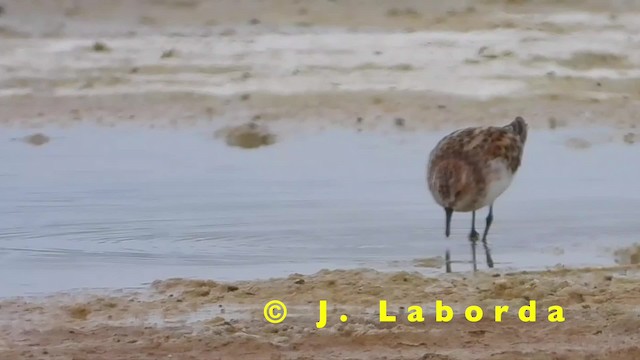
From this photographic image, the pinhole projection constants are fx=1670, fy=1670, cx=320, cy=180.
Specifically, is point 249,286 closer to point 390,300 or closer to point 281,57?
point 390,300

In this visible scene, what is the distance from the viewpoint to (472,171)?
9922 millimetres

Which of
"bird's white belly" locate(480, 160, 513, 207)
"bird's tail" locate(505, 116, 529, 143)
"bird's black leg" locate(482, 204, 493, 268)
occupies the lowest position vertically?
"bird's black leg" locate(482, 204, 493, 268)

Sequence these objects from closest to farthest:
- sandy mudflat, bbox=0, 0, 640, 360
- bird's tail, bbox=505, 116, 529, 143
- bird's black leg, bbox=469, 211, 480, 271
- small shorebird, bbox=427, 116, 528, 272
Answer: sandy mudflat, bbox=0, 0, 640, 360 < bird's black leg, bbox=469, 211, 480, 271 < small shorebird, bbox=427, 116, 528, 272 < bird's tail, bbox=505, 116, 529, 143

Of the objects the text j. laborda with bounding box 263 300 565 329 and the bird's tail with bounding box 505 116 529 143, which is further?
the bird's tail with bounding box 505 116 529 143

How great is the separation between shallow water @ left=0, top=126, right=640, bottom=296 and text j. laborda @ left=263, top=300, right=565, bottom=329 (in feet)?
3.27

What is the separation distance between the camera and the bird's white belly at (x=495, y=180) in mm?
9984

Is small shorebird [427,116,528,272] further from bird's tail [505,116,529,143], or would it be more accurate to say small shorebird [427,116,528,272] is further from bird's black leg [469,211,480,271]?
bird's tail [505,116,529,143]

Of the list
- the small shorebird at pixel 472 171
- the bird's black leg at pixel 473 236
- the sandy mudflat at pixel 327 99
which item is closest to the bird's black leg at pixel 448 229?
the small shorebird at pixel 472 171

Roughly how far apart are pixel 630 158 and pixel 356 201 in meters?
2.77

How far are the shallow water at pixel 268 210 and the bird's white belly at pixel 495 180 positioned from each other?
9.2 inches

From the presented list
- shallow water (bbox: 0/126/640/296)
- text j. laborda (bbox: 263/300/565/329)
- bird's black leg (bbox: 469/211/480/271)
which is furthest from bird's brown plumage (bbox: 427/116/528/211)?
text j. laborda (bbox: 263/300/565/329)

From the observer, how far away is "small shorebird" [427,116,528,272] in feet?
32.0

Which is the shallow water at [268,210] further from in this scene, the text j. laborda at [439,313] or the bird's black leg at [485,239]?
the text j. laborda at [439,313]

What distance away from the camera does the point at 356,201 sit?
1104 centimetres
